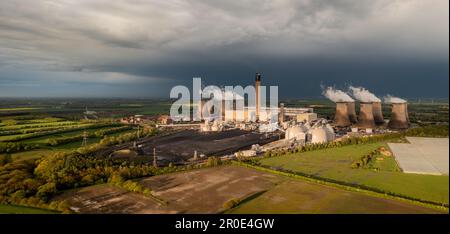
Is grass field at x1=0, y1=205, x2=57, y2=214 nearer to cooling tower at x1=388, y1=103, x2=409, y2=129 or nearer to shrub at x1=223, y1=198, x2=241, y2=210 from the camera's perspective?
shrub at x1=223, y1=198, x2=241, y2=210

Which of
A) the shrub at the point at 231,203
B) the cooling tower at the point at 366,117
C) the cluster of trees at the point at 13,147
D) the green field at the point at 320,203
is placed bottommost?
the green field at the point at 320,203

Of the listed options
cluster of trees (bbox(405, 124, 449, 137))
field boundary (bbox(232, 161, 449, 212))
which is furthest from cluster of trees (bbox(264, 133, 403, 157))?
field boundary (bbox(232, 161, 449, 212))

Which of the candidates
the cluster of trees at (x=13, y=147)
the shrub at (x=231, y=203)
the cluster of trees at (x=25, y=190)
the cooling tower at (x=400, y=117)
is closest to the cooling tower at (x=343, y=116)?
the cooling tower at (x=400, y=117)

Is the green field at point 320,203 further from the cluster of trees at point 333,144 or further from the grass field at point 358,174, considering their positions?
the cluster of trees at point 333,144

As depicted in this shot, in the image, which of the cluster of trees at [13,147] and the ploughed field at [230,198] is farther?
the cluster of trees at [13,147]

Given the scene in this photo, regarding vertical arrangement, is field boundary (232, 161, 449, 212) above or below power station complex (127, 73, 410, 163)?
below
